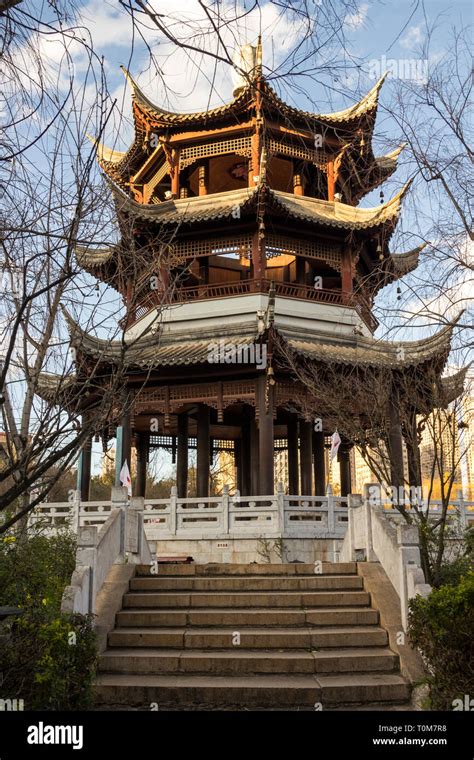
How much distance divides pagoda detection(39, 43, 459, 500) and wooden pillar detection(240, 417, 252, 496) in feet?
0.16

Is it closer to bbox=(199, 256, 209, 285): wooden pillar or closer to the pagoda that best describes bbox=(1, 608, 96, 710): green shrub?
the pagoda

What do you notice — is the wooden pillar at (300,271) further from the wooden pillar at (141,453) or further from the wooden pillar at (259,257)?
the wooden pillar at (141,453)

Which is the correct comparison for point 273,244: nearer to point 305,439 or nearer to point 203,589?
point 305,439

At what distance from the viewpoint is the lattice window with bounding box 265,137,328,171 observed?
17384 millimetres

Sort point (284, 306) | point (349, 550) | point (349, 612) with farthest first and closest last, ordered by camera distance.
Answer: point (284, 306), point (349, 550), point (349, 612)

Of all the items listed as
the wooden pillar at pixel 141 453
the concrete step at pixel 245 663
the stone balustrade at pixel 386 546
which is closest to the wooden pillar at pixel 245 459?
the wooden pillar at pixel 141 453

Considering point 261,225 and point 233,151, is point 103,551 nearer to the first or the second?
point 261,225

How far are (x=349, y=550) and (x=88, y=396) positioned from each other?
5.74 m

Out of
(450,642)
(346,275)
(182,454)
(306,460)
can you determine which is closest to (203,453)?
(182,454)

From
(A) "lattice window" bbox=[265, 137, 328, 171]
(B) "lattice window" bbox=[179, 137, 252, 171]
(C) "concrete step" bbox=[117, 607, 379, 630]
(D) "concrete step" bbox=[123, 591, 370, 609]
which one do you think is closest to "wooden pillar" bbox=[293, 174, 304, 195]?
(A) "lattice window" bbox=[265, 137, 328, 171]
